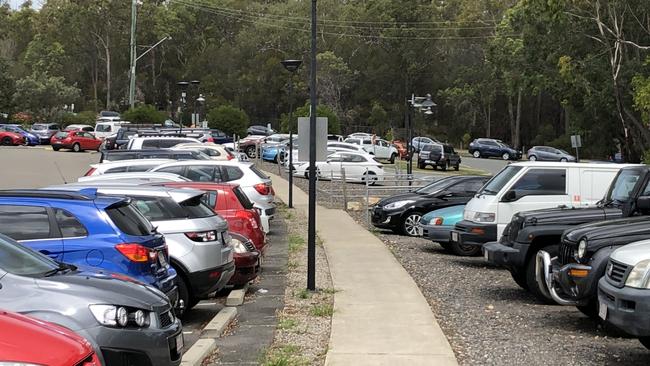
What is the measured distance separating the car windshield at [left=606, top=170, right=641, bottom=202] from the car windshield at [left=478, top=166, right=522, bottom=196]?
2.89 meters

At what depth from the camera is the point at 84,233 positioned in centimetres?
753

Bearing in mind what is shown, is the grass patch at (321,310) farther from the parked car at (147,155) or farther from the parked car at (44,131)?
the parked car at (44,131)

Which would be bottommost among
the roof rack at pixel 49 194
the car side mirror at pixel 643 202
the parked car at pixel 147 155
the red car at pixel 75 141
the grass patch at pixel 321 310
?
the grass patch at pixel 321 310

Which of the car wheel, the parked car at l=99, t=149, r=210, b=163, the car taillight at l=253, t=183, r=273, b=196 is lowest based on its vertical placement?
the car wheel

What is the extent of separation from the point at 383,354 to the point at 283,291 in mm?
4063

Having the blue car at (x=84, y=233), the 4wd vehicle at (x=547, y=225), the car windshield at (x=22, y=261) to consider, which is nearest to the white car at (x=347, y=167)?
the 4wd vehicle at (x=547, y=225)

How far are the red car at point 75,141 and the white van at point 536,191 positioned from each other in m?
41.9

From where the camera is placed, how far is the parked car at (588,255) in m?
7.90

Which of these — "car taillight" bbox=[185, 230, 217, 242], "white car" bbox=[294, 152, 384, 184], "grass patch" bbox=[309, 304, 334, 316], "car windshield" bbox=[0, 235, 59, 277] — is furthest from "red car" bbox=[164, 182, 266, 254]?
"white car" bbox=[294, 152, 384, 184]

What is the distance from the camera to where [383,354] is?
7.73 meters

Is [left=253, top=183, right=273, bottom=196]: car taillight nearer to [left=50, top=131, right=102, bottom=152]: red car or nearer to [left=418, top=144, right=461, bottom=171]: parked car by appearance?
[left=418, top=144, right=461, bottom=171]: parked car

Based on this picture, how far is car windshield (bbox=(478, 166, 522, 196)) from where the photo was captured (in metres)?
13.6

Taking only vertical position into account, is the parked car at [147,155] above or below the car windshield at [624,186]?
above

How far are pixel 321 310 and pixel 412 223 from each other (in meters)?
9.10
